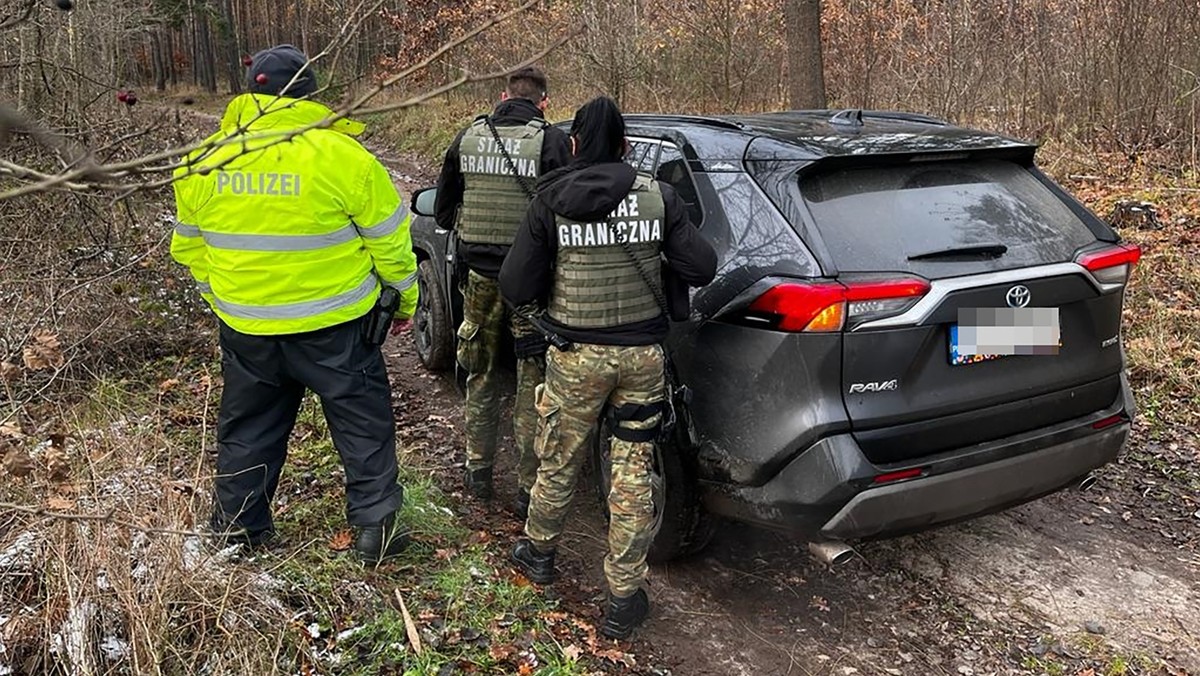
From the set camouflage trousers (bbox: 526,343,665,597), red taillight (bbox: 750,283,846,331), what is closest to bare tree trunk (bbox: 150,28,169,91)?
camouflage trousers (bbox: 526,343,665,597)

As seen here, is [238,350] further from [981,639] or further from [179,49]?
[179,49]

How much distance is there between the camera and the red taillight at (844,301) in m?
2.75

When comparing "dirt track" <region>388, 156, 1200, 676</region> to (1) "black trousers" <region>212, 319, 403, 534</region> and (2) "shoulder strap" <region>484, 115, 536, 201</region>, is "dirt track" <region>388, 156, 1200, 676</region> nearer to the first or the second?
(1) "black trousers" <region>212, 319, 403, 534</region>

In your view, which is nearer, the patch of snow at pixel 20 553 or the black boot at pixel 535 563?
the patch of snow at pixel 20 553

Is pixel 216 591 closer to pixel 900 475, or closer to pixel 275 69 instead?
pixel 275 69

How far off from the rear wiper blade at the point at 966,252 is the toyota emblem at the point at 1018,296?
144mm

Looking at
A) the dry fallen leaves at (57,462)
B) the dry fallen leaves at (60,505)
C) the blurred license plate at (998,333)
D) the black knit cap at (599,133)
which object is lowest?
the dry fallen leaves at (60,505)

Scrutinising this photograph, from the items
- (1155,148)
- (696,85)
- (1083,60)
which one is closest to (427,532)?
(1155,148)

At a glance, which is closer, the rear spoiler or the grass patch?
the grass patch

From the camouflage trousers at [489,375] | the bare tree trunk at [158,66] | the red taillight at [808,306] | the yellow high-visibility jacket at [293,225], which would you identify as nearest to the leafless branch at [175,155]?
the red taillight at [808,306]

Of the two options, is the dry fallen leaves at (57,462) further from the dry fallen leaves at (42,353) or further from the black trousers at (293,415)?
the black trousers at (293,415)

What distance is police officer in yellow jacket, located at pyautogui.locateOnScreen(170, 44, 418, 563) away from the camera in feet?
10.2

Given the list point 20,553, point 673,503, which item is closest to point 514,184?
point 673,503

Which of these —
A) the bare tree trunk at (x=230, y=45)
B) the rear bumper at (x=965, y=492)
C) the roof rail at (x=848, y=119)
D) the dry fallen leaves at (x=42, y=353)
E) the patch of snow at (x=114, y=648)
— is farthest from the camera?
the bare tree trunk at (x=230, y=45)
